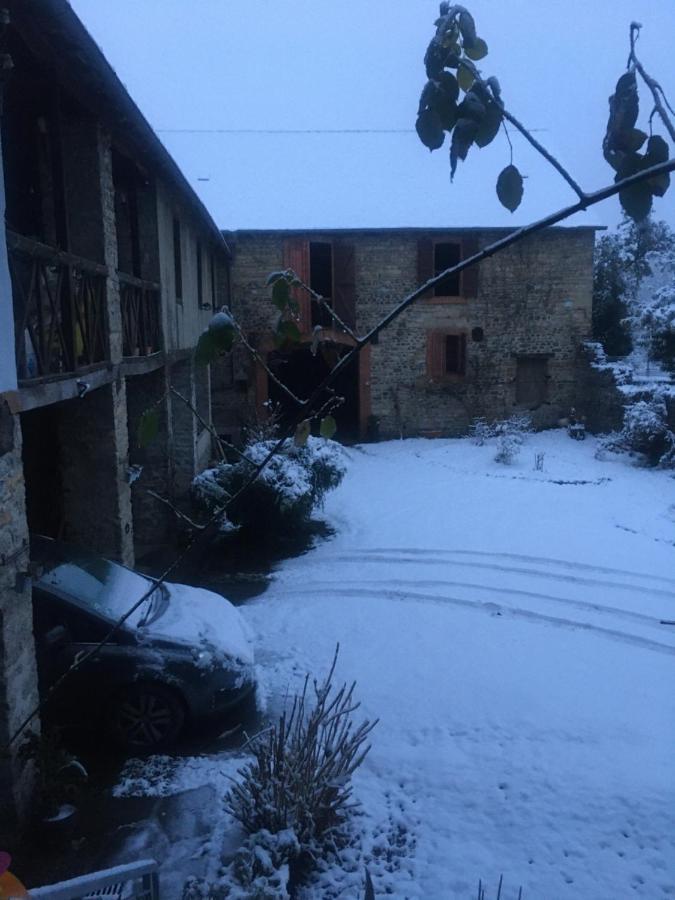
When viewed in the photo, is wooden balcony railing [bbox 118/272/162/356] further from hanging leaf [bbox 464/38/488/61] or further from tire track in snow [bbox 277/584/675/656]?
hanging leaf [bbox 464/38/488/61]

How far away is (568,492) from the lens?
14.5 m

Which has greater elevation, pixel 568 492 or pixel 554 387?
pixel 554 387

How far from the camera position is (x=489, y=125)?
1.58m

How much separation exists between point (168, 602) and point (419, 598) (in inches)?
149


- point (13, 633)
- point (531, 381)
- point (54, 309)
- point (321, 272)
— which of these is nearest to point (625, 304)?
point (531, 381)

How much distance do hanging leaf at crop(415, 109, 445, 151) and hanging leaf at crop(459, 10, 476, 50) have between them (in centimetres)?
16

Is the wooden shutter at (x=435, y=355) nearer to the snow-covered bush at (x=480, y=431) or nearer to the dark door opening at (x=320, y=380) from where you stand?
the snow-covered bush at (x=480, y=431)

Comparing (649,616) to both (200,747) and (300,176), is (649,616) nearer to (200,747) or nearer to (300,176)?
(200,747)

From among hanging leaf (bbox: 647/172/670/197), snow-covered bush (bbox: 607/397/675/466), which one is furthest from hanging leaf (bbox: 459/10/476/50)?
snow-covered bush (bbox: 607/397/675/466)

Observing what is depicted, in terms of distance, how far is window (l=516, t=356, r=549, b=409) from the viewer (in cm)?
2167

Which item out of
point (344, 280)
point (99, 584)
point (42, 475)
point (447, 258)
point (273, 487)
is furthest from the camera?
point (447, 258)

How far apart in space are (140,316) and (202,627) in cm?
511

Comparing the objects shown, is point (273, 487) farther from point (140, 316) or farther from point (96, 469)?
point (96, 469)

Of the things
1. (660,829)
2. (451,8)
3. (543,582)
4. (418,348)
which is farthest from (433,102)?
(418,348)
